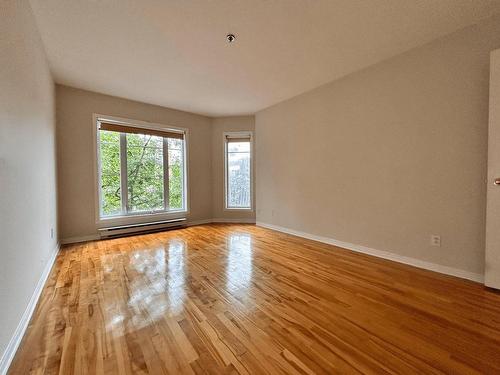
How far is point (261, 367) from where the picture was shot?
113cm

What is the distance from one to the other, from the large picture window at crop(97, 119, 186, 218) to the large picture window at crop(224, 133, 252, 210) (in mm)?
1048

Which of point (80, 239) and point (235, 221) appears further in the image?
point (235, 221)

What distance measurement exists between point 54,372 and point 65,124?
11.9ft

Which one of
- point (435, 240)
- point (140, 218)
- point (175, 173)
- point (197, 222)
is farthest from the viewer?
point (197, 222)

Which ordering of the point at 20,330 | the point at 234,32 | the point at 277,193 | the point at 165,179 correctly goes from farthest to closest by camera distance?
the point at 165,179 < the point at 277,193 < the point at 234,32 < the point at 20,330

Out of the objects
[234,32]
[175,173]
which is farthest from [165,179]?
[234,32]

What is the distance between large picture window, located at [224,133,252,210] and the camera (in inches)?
202

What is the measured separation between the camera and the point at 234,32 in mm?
2172

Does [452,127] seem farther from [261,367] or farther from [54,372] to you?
[54,372]

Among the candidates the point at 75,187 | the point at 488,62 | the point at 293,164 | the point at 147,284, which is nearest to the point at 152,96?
the point at 75,187

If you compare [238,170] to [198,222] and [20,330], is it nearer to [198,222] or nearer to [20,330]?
[198,222]

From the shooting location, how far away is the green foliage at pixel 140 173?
3887mm

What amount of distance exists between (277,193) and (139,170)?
278 centimetres

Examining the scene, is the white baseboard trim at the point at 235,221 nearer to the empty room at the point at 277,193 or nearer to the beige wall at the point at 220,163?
the beige wall at the point at 220,163
